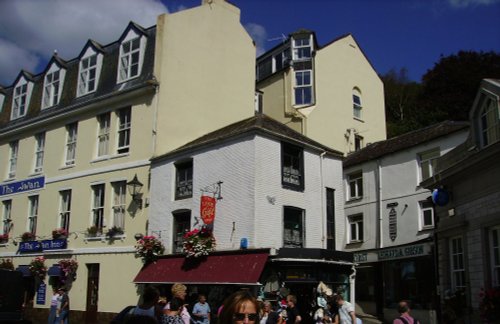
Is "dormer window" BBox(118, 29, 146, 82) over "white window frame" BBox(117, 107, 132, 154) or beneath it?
over

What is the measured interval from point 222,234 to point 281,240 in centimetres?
206

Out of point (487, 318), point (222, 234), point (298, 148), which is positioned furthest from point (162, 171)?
point (487, 318)

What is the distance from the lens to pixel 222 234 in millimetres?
19016

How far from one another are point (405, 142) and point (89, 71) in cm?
1549

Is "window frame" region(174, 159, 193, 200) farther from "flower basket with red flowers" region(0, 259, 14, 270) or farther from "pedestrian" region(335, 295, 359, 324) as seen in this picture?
"flower basket with red flowers" region(0, 259, 14, 270)

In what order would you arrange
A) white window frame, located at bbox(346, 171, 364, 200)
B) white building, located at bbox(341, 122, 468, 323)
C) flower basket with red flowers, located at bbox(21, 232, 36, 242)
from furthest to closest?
white window frame, located at bbox(346, 171, 364, 200), flower basket with red flowers, located at bbox(21, 232, 36, 242), white building, located at bbox(341, 122, 468, 323)

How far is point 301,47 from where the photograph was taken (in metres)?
32.1

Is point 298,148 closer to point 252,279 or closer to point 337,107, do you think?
point 252,279

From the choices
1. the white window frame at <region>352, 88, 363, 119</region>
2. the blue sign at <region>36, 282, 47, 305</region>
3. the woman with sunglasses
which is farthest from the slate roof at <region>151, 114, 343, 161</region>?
the woman with sunglasses

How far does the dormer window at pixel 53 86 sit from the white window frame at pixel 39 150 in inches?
61.6

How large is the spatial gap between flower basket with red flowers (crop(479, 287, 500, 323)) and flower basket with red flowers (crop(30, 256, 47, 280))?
1846 centimetres

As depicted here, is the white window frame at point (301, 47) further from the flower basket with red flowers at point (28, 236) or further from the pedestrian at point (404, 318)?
the pedestrian at point (404, 318)

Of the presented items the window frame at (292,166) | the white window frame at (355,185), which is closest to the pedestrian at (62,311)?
the window frame at (292,166)

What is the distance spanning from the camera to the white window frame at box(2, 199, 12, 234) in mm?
27545
